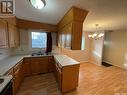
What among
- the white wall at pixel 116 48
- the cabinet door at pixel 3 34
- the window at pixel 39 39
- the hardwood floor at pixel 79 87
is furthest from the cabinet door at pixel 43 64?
the white wall at pixel 116 48

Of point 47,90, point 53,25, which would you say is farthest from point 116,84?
point 53,25

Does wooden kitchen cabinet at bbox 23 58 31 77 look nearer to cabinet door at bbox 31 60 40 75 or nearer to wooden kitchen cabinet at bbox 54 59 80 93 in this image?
cabinet door at bbox 31 60 40 75

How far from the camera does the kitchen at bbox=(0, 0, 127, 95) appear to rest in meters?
2.21

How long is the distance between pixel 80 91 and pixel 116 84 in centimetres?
141

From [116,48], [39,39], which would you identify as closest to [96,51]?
[116,48]

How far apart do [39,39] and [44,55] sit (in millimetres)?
945

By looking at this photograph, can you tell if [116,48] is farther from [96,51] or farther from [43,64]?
[43,64]

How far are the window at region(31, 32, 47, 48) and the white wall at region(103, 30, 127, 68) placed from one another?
4117 millimetres

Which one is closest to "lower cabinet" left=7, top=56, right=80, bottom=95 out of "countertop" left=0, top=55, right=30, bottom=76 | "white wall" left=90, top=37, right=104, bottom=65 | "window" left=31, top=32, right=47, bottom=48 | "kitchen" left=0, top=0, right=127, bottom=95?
"kitchen" left=0, top=0, right=127, bottom=95

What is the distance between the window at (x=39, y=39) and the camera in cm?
398

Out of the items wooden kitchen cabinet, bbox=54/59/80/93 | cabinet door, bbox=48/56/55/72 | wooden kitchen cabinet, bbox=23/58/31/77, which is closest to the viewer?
wooden kitchen cabinet, bbox=54/59/80/93

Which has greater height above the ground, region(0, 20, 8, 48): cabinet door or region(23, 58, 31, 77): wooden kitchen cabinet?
region(0, 20, 8, 48): cabinet door

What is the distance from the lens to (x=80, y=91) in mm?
2547

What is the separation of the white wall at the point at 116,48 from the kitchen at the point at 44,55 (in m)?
0.26
